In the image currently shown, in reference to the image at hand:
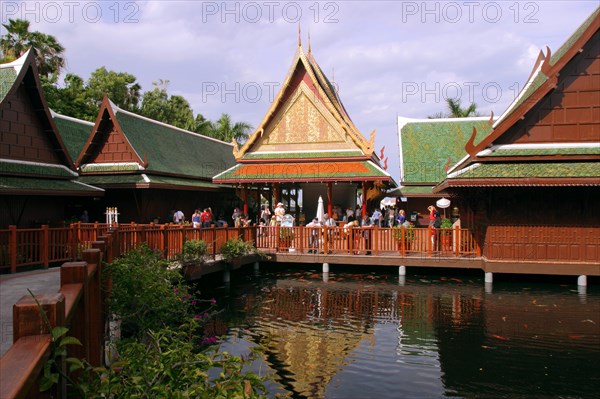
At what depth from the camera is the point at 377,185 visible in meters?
22.3

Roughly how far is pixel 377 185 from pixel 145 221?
10.0 metres

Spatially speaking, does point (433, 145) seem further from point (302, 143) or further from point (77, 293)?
point (77, 293)

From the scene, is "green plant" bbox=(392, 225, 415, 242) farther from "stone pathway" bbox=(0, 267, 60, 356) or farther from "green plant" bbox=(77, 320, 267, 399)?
"green plant" bbox=(77, 320, 267, 399)

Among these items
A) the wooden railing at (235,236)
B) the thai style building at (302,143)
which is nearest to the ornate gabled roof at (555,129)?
the wooden railing at (235,236)

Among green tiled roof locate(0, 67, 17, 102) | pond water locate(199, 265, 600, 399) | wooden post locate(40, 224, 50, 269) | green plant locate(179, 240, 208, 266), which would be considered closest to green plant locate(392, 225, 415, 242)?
pond water locate(199, 265, 600, 399)

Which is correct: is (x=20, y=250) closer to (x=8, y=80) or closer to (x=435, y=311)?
(x=8, y=80)

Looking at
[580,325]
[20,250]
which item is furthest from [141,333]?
[580,325]

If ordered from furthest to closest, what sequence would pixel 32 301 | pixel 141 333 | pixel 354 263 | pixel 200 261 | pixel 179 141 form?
pixel 179 141 < pixel 354 263 < pixel 200 261 < pixel 141 333 < pixel 32 301

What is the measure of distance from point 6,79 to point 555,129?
640 inches

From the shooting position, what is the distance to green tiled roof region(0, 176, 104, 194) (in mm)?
13414

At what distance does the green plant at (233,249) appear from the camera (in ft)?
51.9

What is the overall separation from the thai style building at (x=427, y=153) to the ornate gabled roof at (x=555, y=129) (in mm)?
8307

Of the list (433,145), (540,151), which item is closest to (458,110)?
(433,145)

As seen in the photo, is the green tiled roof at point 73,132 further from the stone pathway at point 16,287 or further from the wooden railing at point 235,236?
the stone pathway at point 16,287
